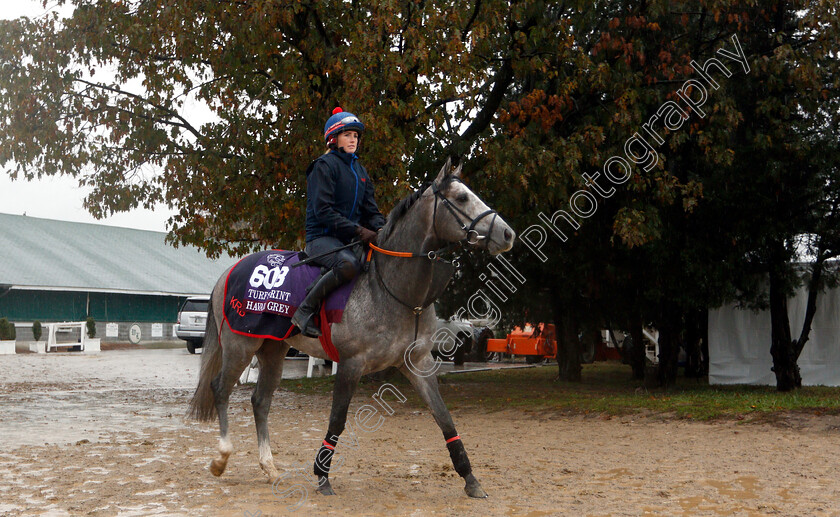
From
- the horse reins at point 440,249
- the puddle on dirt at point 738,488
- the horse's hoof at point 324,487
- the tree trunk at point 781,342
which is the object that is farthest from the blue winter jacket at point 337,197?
the tree trunk at point 781,342

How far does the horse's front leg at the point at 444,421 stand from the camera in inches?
238

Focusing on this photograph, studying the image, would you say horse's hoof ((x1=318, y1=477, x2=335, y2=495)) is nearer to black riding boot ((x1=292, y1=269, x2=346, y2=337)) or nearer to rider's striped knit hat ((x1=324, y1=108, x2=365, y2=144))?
black riding boot ((x1=292, y1=269, x2=346, y2=337))

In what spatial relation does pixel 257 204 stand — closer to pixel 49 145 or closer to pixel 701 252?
pixel 49 145

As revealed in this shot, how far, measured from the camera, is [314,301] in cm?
629

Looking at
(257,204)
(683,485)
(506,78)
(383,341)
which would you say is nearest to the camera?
(383,341)

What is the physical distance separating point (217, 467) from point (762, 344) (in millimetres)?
13660

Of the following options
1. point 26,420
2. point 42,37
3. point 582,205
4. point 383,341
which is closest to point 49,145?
point 42,37

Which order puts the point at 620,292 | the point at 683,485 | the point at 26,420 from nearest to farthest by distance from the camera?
the point at 683,485, the point at 26,420, the point at 620,292

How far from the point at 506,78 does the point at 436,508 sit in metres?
10.0

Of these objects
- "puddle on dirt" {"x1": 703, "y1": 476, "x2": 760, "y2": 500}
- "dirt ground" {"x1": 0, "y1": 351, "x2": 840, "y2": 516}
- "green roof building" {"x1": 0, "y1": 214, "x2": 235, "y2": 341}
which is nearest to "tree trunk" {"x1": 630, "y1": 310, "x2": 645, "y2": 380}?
"dirt ground" {"x1": 0, "y1": 351, "x2": 840, "y2": 516}

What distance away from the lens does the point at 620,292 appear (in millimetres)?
16375

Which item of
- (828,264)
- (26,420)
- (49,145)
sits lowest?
(26,420)

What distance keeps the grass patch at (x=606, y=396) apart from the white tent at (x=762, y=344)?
1.70ft

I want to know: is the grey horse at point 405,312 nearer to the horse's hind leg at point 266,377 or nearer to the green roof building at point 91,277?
the horse's hind leg at point 266,377
